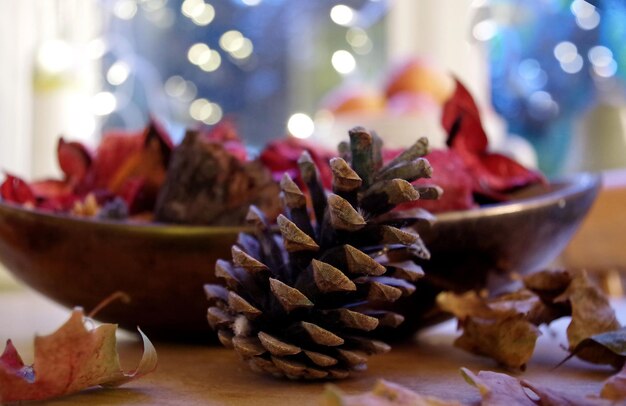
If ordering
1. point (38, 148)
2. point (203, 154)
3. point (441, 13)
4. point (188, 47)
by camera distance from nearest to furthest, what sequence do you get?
point (203, 154)
point (38, 148)
point (441, 13)
point (188, 47)

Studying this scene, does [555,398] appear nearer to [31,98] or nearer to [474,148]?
[474,148]

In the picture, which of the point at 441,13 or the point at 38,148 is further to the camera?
the point at 441,13

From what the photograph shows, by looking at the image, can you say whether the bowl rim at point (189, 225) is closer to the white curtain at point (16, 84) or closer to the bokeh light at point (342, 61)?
the white curtain at point (16, 84)

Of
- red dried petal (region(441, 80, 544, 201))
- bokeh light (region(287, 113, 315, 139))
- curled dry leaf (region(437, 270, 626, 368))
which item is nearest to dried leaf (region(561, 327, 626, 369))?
curled dry leaf (region(437, 270, 626, 368))

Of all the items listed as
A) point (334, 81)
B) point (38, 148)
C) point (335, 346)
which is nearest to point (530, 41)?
point (334, 81)

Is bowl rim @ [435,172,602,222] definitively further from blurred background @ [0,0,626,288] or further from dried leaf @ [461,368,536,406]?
blurred background @ [0,0,626,288]

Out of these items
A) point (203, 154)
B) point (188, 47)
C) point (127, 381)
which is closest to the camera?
point (127, 381)

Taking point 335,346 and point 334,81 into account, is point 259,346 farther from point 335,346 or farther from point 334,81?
point 334,81

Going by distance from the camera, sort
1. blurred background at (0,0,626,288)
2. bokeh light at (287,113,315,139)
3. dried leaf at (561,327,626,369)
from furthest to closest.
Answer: bokeh light at (287,113,315,139) → blurred background at (0,0,626,288) → dried leaf at (561,327,626,369)
